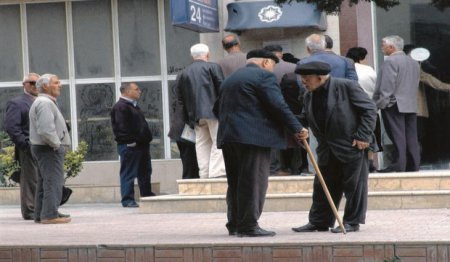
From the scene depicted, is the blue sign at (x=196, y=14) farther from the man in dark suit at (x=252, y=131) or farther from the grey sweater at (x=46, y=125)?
the man in dark suit at (x=252, y=131)

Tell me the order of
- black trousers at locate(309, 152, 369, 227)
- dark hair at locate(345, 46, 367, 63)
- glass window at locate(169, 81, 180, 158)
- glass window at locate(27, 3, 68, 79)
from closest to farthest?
1. black trousers at locate(309, 152, 369, 227)
2. dark hair at locate(345, 46, 367, 63)
3. glass window at locate(169, 81, 180, 158)
4. glass window at locate(27, 3, 68, 79)

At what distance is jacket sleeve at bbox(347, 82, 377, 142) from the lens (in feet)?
42.0

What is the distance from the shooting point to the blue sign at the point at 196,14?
18.5 m

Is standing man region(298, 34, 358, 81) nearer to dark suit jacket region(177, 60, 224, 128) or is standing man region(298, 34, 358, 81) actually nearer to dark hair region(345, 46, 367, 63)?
dark suit jacket region(177, 60, 224, 128)

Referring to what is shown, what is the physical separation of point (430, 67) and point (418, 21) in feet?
2.42

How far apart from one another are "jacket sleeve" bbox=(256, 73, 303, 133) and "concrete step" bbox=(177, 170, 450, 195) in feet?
14.0

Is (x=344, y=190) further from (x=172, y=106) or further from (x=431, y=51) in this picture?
(x=172, y=106)

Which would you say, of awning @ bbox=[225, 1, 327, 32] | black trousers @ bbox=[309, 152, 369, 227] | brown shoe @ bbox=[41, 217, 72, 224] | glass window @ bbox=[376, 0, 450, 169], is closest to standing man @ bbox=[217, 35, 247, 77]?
awning @ bbox=[225, 1, 327, 32]

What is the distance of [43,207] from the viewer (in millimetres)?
15594

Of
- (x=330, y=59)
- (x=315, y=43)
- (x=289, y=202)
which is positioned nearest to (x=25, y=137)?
(x=289, y=202)

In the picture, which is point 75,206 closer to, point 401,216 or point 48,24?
point 48,24

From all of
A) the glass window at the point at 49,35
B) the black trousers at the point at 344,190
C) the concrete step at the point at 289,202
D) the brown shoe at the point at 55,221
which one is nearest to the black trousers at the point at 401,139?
the concrete step at the point at 289,202

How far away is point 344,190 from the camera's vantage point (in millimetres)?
13039

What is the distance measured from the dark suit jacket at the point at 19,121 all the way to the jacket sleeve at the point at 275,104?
4526 mm
